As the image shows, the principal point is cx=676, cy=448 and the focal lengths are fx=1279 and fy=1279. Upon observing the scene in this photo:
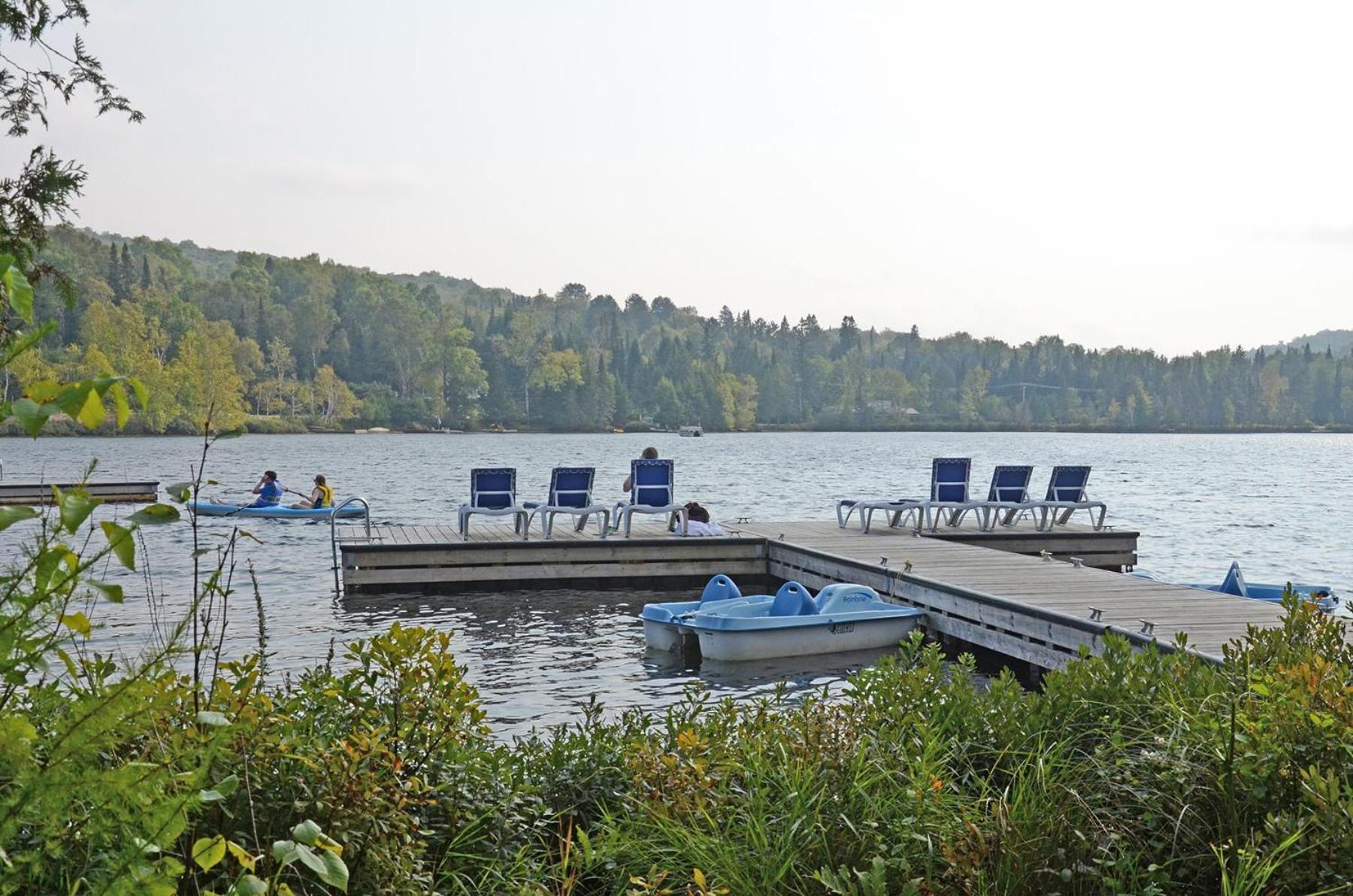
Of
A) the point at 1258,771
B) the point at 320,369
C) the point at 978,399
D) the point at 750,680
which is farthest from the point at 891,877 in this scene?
the point at 978,399

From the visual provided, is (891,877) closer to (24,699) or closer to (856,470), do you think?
(24,699)

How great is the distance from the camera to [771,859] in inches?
133

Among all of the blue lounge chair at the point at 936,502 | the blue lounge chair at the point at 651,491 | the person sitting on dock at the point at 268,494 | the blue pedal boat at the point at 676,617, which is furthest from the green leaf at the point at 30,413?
the person sitting on dock at the point at 268,494

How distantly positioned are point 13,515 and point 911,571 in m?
11.8

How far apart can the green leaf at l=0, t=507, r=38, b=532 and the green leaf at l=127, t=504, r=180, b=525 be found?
0.17 meters

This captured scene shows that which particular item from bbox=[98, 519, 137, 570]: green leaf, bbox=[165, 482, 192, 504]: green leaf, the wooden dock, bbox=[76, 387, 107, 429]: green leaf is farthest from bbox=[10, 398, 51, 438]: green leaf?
the wooden dock

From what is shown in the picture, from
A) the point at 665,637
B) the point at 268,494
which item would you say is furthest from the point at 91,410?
the point at 268,494

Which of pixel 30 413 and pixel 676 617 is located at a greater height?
pixel 30 413

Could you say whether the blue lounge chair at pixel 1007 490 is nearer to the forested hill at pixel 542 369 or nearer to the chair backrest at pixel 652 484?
the chair backrest at pixel 652 484

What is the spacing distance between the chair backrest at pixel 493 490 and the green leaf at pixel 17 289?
1375 cm

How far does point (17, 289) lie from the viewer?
1.63m

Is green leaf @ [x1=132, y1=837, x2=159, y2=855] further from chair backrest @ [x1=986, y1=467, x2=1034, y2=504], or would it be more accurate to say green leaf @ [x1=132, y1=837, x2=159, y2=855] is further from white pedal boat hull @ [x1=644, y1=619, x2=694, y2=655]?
chair backrest @ [x1=986, y1=467, x2=1034, y2=504]

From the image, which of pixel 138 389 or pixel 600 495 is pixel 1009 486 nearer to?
pixel 138 389

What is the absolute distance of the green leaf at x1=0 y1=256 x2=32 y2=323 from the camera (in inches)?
63.7
